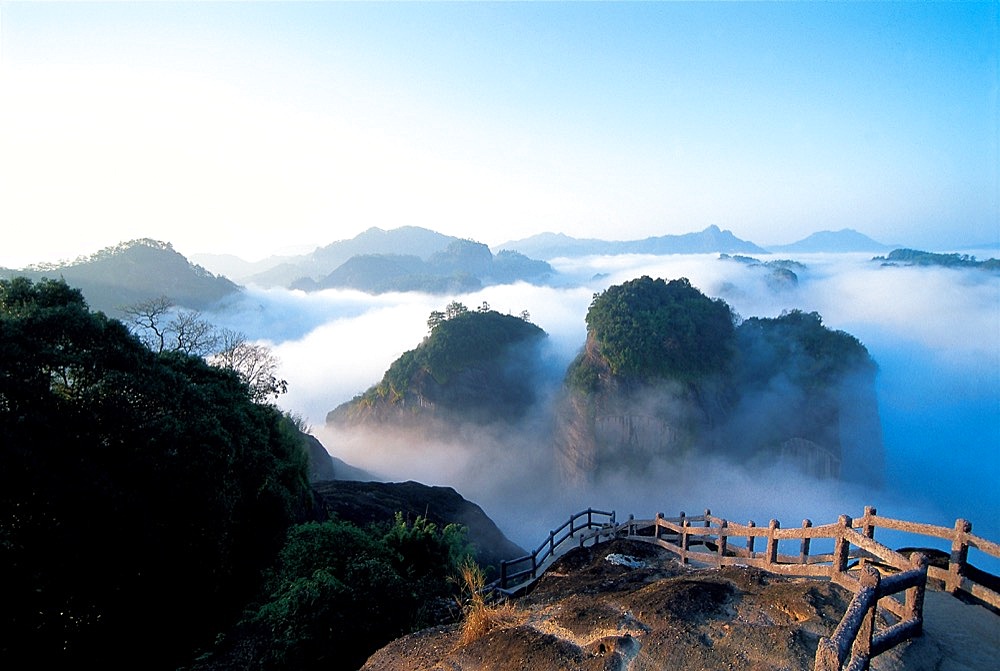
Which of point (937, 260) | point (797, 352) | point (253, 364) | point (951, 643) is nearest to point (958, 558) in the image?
point (951, 643)

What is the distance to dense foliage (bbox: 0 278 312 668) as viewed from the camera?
8.01 m

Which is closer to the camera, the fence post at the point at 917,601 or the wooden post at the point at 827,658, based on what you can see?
the wooden post at the point at 827,658

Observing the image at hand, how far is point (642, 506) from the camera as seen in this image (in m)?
47.0

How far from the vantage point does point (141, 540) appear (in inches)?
358

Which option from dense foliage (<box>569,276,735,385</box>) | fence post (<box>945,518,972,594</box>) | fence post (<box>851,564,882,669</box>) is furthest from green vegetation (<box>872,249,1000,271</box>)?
fence post (<box>851,564,882,669</box>)

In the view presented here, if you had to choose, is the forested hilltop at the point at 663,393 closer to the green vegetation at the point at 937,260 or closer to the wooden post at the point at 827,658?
the wooden post at the point at 827,658

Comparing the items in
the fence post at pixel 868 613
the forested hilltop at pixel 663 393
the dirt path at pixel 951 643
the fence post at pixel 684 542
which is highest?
the fence post at pixel 868 613

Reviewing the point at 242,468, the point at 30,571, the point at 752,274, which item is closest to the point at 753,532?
the point at 242,468

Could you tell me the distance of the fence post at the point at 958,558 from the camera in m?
6.44

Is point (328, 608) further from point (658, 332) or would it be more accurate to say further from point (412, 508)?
point (658, 332)

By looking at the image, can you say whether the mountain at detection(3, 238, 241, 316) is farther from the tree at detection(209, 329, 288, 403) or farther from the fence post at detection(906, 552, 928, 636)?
the fence post at detection(906, 552, 928, 636)

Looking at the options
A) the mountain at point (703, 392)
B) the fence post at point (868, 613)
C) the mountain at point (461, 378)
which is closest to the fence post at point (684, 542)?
the fence post at point (868, 613)

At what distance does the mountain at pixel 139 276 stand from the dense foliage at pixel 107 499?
117 meters

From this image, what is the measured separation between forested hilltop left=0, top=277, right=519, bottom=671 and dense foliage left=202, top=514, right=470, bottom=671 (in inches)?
1.0
